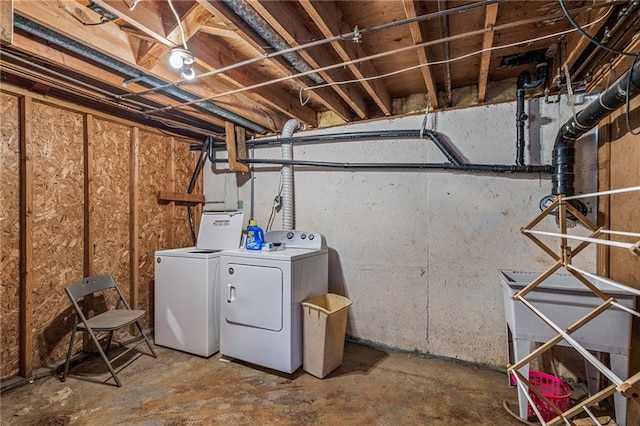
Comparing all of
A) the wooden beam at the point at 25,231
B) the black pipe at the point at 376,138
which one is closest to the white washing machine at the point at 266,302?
the black pipe at the point at 376,138

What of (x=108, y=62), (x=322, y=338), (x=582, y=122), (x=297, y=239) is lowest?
(x=322, y=338)

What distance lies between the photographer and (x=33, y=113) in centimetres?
233

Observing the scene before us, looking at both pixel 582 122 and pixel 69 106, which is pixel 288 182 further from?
pixel 582 122

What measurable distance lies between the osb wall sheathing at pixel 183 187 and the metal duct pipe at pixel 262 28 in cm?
213

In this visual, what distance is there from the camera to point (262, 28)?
5.24 ft

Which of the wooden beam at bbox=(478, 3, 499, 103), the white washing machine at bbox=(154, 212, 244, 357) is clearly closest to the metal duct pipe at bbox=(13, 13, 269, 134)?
the white washing machine at bbox=(154, 212, 244, 357)

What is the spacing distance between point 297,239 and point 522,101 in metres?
2.18

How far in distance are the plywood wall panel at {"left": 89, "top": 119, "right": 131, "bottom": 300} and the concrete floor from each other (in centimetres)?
85

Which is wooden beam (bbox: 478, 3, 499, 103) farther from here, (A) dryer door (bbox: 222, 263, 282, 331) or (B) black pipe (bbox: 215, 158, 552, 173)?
(A) dryer door (bbox: 222, 263, 282, 331)

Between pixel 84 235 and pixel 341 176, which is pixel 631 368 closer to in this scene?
pixel 341 176

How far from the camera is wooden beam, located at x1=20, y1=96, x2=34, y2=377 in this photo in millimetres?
2271

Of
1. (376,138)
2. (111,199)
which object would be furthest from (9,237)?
(376,138)

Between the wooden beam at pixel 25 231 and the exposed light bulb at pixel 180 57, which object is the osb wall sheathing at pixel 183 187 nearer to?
the wooden beam at pixel 25 231

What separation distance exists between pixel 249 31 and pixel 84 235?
2291mm
